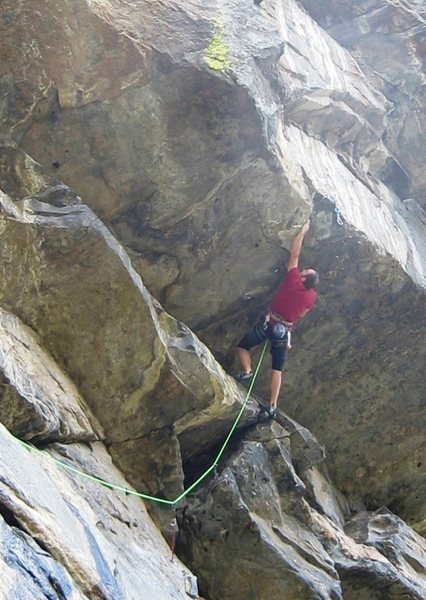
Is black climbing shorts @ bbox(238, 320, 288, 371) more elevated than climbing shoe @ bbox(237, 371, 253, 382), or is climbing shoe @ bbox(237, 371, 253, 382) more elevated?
black climbing shorts @ bbox(238, 320, 288, 371)

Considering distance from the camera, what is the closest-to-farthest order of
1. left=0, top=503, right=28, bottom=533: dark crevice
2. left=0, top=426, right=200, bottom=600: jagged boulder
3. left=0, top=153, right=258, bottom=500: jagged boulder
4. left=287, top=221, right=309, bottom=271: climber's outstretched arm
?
1. left=0, top=426, right=200, bottom=600: jagged boulder
2. left=0, top=503, right=28, bottom=533: dark crevice
3. left=0, top=153, right=258, bottom=500: jagged boulder
4. left=287, top=221, right=309, bottom=271: climber's outstretched arm

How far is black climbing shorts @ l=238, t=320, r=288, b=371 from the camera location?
9.05 m

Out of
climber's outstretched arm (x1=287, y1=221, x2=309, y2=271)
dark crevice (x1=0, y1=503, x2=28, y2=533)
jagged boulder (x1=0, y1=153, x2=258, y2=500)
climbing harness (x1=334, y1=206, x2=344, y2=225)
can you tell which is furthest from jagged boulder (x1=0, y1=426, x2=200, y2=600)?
climbing harness (x1=334, y1=206, x2=344, y2=225)

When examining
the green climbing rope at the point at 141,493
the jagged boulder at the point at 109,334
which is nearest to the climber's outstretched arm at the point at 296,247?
the green climbing rope at the point at 141,493

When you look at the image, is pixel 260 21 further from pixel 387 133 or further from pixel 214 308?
pixel 387 133

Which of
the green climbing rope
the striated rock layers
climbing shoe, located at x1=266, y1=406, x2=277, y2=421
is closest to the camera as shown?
the green climbing rope

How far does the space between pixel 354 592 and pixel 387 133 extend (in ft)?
25.7

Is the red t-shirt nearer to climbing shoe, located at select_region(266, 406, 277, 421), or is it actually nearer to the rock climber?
the rock climber

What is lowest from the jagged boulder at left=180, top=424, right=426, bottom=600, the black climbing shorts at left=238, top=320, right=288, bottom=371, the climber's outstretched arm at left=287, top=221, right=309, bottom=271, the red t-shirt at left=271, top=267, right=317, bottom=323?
the jagged boulder at left=180, top=424, right=426, bottom=600

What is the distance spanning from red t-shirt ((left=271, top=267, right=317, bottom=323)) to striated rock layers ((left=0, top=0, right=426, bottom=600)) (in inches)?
13.9

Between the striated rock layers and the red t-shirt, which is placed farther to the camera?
the red t-shirt

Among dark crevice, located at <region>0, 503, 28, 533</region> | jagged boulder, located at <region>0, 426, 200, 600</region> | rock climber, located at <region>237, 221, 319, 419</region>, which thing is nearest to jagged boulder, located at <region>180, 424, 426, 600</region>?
rock climber, located at <region>237, 221, 319, 419</region>

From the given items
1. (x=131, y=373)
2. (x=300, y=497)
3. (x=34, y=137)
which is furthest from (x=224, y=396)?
(x=34, y=137)

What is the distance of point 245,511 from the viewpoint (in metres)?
7.93
